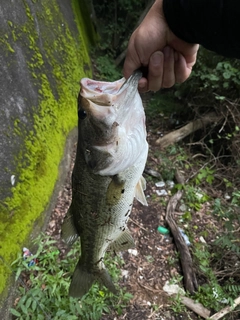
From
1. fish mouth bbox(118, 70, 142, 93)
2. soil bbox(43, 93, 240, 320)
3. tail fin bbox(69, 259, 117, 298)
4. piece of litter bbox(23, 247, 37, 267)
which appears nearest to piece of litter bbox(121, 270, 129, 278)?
soil bbox(43, 93, 240, 320)

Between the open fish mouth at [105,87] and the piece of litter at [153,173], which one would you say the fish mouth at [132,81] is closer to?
the open fish mouth at [105,87]

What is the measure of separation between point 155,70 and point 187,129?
4.90 meters

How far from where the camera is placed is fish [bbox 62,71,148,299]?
5.62 feet

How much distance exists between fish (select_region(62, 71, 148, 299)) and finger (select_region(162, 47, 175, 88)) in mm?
156

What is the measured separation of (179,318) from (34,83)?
9.53 ft

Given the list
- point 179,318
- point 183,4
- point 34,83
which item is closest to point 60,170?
point 34,83

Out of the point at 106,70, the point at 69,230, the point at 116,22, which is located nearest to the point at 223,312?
the point at 69,230

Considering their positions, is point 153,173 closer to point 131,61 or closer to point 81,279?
point 81,279

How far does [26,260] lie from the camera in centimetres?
297

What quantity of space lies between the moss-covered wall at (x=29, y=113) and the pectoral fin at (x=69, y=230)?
104 cm

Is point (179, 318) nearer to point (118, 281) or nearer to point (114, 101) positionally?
point (118, 281)

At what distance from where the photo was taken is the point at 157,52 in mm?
1667

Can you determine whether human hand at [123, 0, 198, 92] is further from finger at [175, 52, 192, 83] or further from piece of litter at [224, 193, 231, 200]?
piece of litter at [224, 193, 231, 200]

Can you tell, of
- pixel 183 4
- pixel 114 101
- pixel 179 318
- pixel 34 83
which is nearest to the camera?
pixel 183 4
